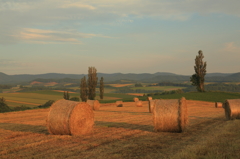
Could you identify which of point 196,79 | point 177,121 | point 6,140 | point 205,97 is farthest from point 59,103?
point 196,79

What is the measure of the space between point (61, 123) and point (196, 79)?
64851 millimetres

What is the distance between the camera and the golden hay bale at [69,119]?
1219cm

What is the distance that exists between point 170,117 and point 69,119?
16.9 ft

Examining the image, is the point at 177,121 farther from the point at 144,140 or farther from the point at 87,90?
the point at 87,90

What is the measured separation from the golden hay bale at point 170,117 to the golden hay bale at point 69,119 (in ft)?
12.1

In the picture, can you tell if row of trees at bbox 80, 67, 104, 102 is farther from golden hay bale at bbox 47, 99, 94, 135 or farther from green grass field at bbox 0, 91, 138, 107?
golden hay bale at bbox 47, 99, 94, 135

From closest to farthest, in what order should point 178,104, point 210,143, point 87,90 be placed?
point 210,143, point 178,104, point 87,90

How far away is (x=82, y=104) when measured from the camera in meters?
13.4

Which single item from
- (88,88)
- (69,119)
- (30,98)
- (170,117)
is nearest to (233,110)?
(170,117)

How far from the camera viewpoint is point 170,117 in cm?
1275

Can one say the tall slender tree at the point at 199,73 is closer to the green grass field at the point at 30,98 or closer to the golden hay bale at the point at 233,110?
the green grass field at the point at 30,98

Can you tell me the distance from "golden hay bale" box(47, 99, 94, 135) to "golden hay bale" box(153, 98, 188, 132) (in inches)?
145

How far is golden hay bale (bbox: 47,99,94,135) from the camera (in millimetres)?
12188

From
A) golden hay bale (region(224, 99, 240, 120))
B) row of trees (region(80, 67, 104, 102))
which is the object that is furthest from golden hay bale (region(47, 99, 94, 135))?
row of trees (region(80, 67, 104, 102))
